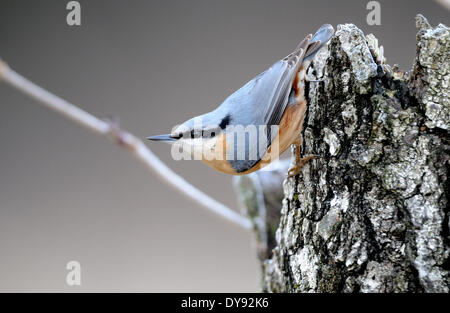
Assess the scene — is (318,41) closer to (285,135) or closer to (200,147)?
(285,135)

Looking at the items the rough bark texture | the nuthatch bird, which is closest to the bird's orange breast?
the nuthatch bird

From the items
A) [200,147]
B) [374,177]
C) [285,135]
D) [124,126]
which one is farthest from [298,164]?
A: [124,126]

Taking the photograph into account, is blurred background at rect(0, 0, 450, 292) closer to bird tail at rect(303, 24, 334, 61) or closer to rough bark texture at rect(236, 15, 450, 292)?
bird tail at rect(303, 24, 334, 61)

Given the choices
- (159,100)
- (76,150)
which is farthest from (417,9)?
(76,150)

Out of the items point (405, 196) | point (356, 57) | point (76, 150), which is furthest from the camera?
point (76, 150)

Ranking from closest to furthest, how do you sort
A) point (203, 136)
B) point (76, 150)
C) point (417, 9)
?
point (203, 136) → point (417, 9) → point (76, 150)

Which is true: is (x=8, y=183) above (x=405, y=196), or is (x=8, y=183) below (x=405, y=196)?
above
